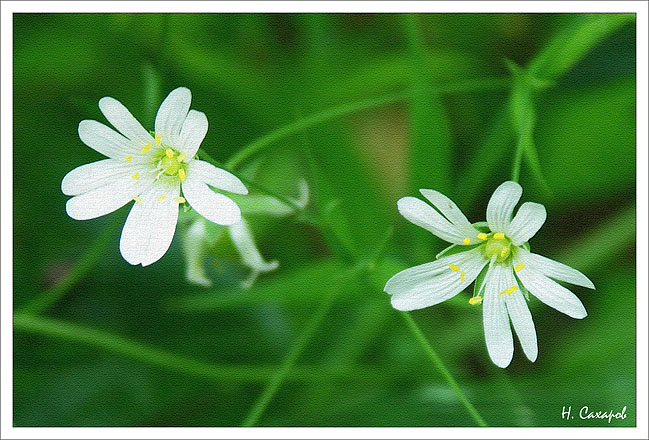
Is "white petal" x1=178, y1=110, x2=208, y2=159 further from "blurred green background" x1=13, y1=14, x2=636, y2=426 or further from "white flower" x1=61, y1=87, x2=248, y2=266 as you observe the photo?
"blurred green background" x1=13, y1=14, x2=636, y2=426

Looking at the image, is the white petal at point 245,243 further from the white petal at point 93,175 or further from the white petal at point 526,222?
the white petal at point 526,222

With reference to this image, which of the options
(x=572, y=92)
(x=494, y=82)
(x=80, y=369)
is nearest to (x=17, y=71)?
(x=80, y=369)

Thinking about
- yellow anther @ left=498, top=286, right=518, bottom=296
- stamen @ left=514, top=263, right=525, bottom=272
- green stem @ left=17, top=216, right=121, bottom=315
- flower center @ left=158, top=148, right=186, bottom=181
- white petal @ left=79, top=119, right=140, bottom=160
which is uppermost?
green stem @ left=17, top=216, right=121, bottom=315

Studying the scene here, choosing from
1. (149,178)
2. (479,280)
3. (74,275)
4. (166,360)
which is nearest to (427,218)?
(479,280)

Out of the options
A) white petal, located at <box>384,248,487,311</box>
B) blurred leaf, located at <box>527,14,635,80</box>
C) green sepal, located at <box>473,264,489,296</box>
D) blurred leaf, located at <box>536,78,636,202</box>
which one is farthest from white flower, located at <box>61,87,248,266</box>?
blurred leaf, located at <box>536,78,636,202</box>

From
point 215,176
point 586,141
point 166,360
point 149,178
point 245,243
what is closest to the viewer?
point 215,176

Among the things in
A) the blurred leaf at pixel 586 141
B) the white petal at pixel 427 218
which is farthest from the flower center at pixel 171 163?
the blurred leaf at pixel 586 141

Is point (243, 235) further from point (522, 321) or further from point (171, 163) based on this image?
point (522, 321)
